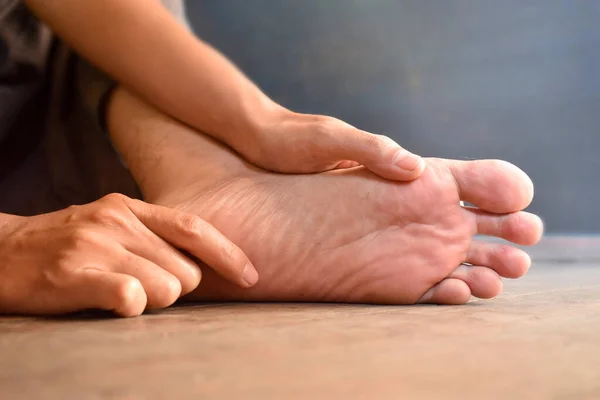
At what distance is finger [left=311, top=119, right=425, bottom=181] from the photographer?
663 mm

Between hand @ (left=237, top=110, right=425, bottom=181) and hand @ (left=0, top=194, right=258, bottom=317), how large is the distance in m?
0.14

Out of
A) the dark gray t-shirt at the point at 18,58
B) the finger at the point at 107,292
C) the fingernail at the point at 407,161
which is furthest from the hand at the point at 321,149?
the dark gray t-shirt at the point at 18,58

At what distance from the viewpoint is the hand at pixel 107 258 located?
0.56 meters

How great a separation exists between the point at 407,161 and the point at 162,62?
36 cm

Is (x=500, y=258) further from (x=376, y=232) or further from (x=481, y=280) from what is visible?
(x=376, y=232)

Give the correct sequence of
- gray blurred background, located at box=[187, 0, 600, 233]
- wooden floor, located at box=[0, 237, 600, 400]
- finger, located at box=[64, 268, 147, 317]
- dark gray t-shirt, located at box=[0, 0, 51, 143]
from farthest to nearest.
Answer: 1. gray blurred background, located at box=[187, 0, 600, 233]
2. dark gray t-shirt, located at box=[0, 0, 51, 143]
3. finger, located at box=[64, 268, 147, 317]
4. wooden floor, located at box=[0, 237, 600, 400]

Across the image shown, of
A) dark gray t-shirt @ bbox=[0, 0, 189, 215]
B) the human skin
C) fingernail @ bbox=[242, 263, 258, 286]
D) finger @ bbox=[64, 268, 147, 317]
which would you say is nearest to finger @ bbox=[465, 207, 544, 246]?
the human skin

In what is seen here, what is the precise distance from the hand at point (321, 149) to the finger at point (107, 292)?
0.82 feet

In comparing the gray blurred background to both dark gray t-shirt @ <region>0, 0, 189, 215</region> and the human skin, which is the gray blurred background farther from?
the human skin

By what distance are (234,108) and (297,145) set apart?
4.4 inches

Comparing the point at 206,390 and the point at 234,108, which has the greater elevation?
the point at 234,108

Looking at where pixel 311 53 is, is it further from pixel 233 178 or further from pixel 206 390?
pixel 206 390

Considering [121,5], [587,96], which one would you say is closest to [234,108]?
[121,5]

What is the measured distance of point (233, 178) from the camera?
0.75 meters
